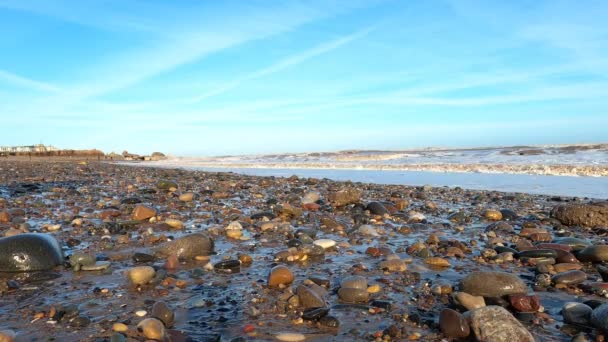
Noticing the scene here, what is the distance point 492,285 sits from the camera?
139 inches

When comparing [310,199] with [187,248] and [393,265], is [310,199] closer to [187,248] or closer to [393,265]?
[187,248]

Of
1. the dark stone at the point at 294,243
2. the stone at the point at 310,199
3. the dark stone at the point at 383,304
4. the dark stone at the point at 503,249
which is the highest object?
the stone at the point at 310,199

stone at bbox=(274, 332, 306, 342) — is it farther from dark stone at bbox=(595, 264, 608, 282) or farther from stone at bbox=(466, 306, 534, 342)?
dark stone at bbox=(595, 264, 608, 282)

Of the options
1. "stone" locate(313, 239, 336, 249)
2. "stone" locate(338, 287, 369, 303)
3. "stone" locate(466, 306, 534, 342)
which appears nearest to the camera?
"stone" locate(466, 306, 534, 342)

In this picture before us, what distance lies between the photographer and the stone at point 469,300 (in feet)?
10.6

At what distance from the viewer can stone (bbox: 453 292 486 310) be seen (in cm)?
322

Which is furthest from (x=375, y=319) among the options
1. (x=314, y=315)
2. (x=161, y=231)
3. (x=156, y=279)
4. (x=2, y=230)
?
(x=2, y=230)

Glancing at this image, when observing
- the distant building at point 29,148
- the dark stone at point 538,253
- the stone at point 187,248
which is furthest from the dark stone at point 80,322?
the distant building at point 29,148

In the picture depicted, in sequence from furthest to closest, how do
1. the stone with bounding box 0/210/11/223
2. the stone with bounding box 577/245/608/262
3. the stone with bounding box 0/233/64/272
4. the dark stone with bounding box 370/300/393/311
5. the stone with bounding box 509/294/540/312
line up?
the stone with bounding box 0/210/11/223, the stone with bounding box 577/245/608/262, the stone with bounding box 0/233/64/272, the dark stone with bounding box 370/300/393/311, the stone with bounding box 509/294/540/312

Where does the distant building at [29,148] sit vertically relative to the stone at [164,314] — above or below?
above

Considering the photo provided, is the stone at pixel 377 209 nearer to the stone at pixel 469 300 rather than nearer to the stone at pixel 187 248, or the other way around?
the stone at pixel 187 248

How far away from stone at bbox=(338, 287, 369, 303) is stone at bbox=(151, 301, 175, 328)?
1377 millimetres

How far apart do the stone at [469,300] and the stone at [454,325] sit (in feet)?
1.27

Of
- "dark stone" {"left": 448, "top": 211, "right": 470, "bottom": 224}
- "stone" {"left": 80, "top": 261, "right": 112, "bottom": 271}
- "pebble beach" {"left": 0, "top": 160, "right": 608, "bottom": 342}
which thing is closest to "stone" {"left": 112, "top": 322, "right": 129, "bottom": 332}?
"pebble beach" {"left": 0, "top": 160, "right": 608, "bottom": 342}
